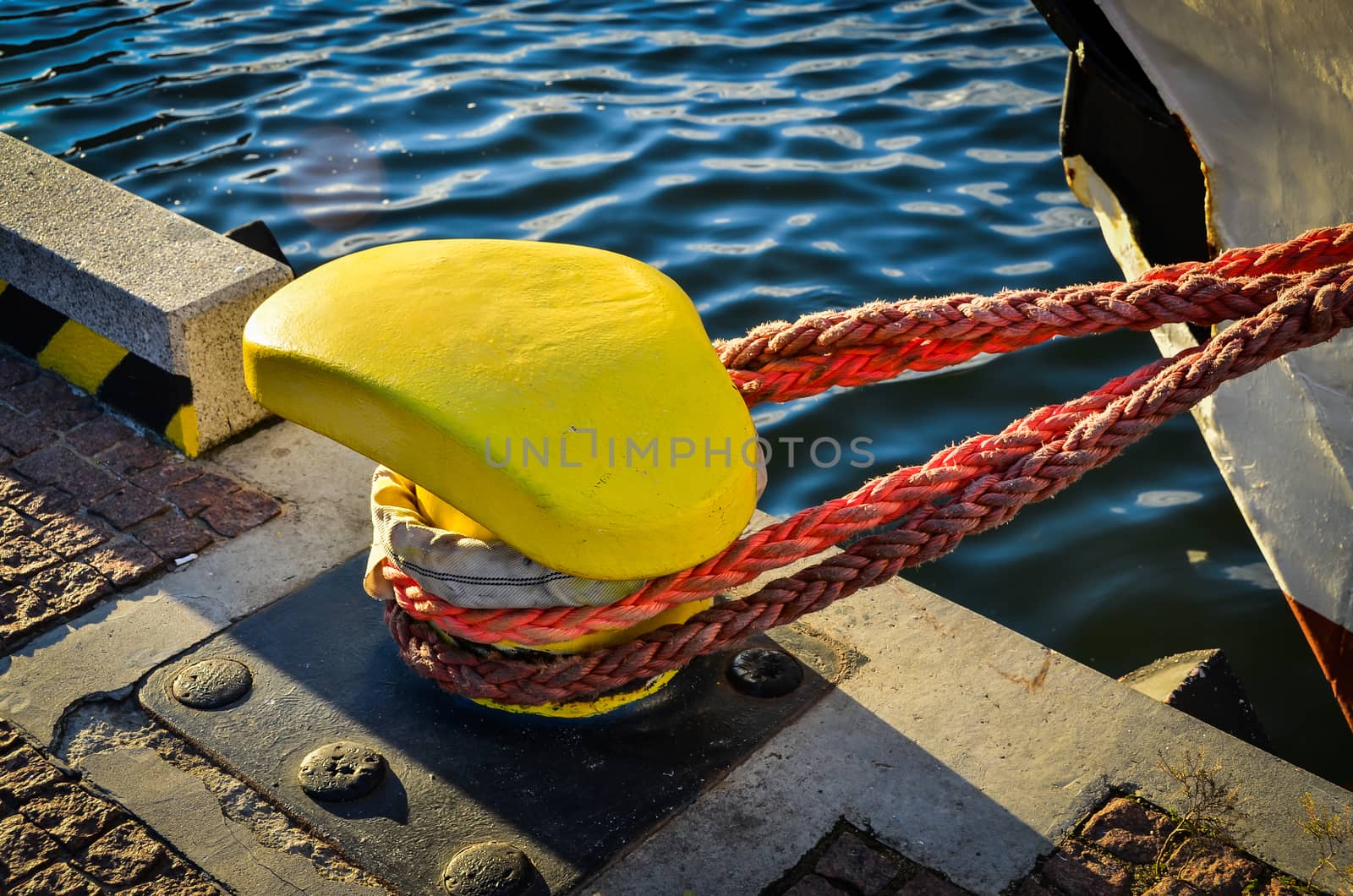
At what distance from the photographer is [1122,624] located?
371 centimetres

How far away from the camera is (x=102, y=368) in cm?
338

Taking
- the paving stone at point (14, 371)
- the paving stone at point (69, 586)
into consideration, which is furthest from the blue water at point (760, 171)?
the paving stone at point (69, 586)

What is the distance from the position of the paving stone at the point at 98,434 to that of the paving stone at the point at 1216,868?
9.43 ft

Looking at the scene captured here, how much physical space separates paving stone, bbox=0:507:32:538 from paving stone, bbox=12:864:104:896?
1104 mm

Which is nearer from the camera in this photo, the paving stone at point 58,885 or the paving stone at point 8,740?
the paving stone at point 58,885

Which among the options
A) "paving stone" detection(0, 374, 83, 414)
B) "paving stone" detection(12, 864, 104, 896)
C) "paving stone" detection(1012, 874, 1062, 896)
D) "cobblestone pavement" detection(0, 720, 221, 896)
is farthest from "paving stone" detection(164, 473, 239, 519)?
"paving stone" detection(1012, 874, 1062, 896)

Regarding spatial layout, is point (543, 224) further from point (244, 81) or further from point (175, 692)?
point (175, 692)

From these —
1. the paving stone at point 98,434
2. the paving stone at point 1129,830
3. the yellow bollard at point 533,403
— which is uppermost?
the yellow bollard at point 533,403

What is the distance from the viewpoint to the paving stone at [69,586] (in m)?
2.71

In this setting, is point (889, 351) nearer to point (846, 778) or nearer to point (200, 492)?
point (846, 778)

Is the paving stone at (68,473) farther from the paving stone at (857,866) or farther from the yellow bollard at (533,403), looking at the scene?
the paving stone at (857,866)

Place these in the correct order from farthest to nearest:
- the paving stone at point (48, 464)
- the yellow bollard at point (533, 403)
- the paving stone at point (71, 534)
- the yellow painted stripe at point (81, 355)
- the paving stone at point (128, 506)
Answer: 1. the yellow painted stripe at point (81, 355)
2. the paving stone at point (48, 464)
3. the paving stone at point (128, 506)
4. the paving stone at point (71, 534)
5. the yellow bollard at point (533, 403)

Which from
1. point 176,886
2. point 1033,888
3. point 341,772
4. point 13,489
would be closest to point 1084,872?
point 1033,888

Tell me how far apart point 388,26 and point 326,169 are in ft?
6.99
